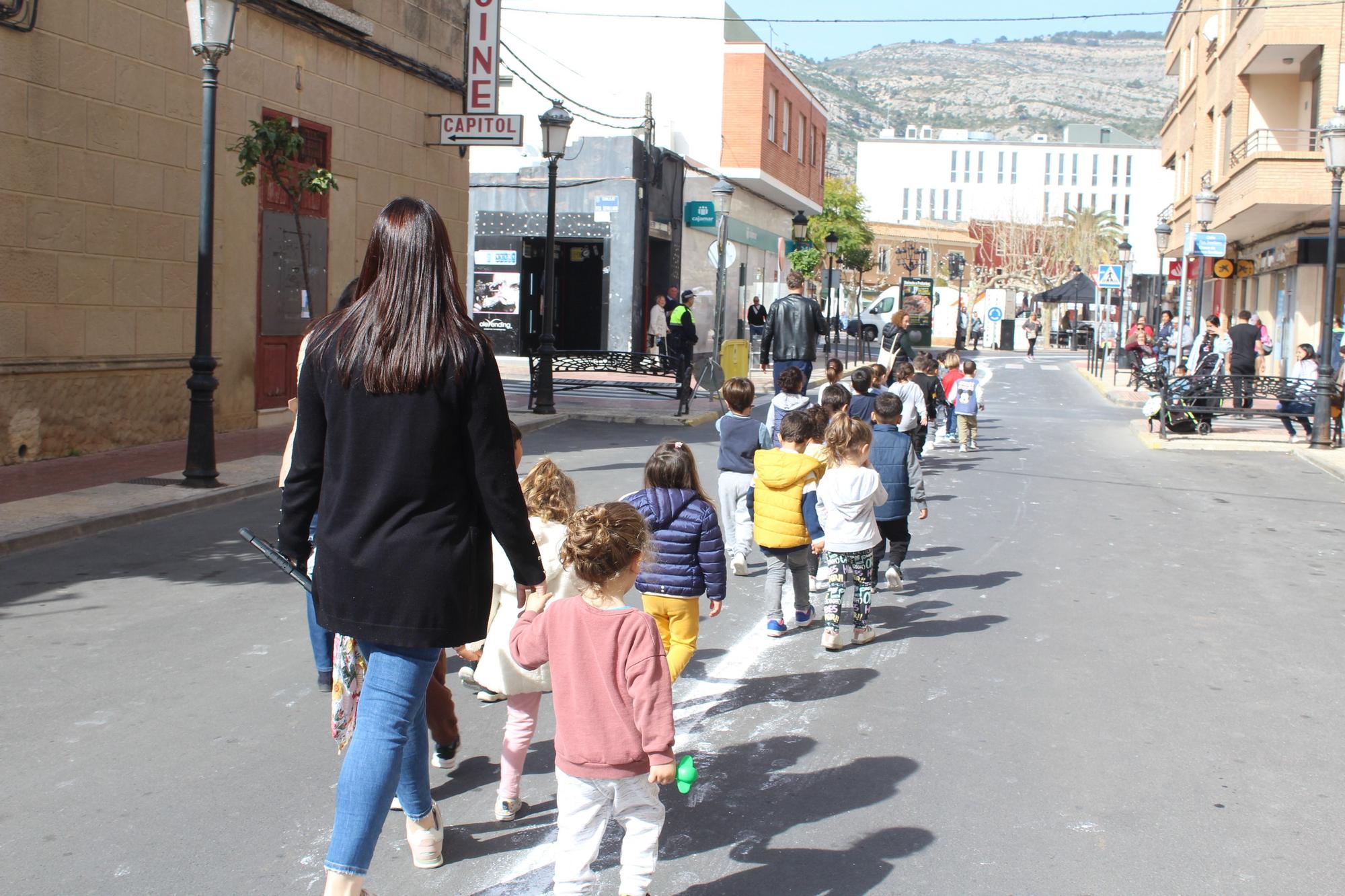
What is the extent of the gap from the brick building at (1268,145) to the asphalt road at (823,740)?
18.0m

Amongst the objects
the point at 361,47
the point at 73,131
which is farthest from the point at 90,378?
the point at 361,47

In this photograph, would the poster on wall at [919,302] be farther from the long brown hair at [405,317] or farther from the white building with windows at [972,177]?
the white building with windows at [972,177]

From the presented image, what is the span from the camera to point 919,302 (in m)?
44.6

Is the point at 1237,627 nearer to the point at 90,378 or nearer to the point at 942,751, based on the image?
the point at 942,751

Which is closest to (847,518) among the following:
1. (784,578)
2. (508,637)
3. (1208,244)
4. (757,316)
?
(784,578)

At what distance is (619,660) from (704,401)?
1861 cm

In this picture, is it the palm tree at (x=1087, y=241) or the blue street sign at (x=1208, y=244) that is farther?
the palm tree at (x=1087, y=241)

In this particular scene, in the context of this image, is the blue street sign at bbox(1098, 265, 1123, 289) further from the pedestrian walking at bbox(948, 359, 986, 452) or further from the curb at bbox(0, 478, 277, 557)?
the curb at bbox(0, 478, 277, 557)

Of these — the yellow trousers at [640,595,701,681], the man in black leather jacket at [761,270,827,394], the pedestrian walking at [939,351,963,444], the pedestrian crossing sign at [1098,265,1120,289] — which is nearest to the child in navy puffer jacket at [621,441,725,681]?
the yellow trousers at [640,595,701,681]

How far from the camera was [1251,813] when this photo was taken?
14.8 feet

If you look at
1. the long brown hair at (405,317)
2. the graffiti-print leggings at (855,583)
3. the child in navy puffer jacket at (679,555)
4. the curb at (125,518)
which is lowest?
the curb at (125,518)

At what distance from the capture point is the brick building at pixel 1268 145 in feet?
81.5

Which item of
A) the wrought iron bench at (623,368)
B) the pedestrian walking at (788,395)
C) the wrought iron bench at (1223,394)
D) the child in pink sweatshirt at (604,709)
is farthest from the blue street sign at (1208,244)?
the child in pink sweatshirt at (604,709)

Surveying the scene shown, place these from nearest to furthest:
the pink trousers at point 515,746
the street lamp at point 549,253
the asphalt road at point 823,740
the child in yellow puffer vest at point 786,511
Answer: the asphalt road at point 823,740 < the pink trousers at point 515,746 < the child in yellow puffer vest at point 786,511 < the street lamp at point 549,253
